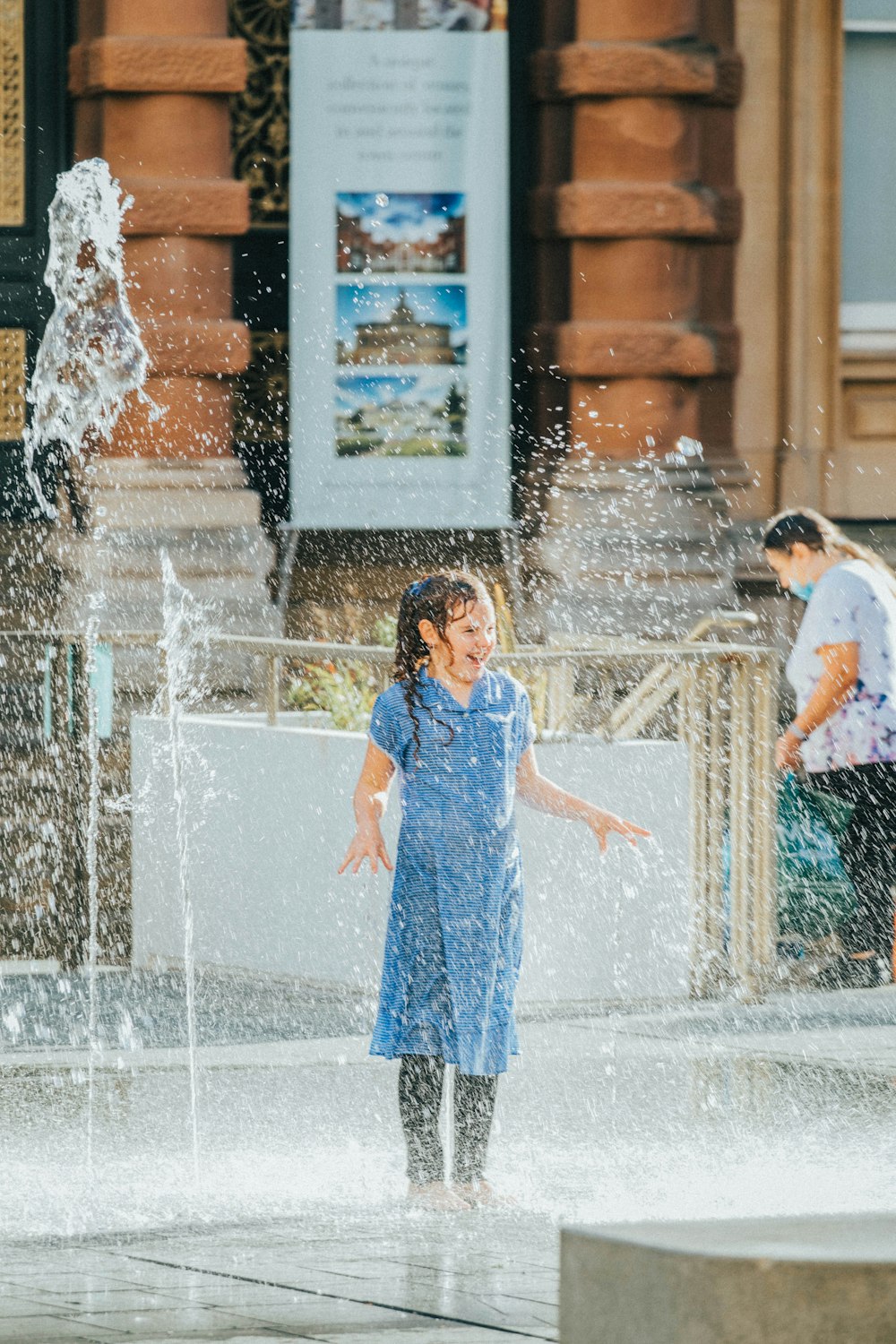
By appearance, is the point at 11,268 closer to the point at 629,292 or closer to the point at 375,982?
the point at 629,292

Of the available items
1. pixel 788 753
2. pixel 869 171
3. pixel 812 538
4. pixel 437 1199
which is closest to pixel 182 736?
pixel 788 753

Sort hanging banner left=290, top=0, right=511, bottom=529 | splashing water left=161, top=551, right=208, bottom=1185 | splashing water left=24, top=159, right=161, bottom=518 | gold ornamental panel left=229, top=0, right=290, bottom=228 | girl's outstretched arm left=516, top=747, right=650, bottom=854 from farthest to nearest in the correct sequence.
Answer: gold ornamental panel left=229, top=0, right=290, bottom=228
hanging banner left=290, top=0, right=511, bottom=529
splashing water left=24, top=159, right=161, bottom=518
splashing water left=161, top=551, right=208, bottom=1185
girl's outstretched arm left=516, top=747, right=650, bottom=854

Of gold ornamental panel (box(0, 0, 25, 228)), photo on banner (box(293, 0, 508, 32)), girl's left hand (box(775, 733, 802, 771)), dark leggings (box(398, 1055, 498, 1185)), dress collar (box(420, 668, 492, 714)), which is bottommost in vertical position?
dark leggings (box(398, 1055, 498, 1185))

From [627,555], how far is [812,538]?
4043 millimetres

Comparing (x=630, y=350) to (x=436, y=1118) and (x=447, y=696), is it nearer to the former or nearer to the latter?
(x=447, y=696)

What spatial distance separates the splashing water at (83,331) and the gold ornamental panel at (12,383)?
0.22ft

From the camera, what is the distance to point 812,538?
9445mm

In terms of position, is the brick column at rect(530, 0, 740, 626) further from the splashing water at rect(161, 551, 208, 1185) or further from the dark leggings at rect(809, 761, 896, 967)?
the dark leggings at rect(809, 761, 896, 967)

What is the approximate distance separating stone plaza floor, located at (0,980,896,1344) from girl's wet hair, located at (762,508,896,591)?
1564 millimetres

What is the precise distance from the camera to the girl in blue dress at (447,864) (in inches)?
254

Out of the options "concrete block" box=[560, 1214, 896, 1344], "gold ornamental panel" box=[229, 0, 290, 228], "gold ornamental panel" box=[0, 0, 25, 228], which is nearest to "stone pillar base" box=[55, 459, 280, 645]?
"gold ornamental panel" box=[0, 0, 25, 228]

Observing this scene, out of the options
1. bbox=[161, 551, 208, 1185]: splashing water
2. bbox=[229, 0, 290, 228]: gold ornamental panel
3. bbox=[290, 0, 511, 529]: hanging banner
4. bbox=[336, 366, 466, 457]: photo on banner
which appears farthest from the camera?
bbox=[229, 0, 290, 228]: gold ornamental panel

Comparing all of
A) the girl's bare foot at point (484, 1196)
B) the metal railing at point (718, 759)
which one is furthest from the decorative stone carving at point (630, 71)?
the girl's bare foot at point (484, 1196)

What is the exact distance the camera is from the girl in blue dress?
6.46 m
